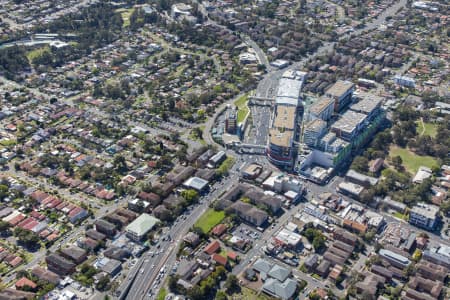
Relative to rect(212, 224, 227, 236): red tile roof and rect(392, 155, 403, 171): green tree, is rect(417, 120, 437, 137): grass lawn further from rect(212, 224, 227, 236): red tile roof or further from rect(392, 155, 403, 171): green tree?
rect(212, 224, 227, 236): red tile roof

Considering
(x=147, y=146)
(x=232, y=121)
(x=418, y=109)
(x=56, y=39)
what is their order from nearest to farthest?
1. (x=147, y=146)
2. (x=232, y=121)
3. (x=418, y=109)
4. (x=56, y=39)

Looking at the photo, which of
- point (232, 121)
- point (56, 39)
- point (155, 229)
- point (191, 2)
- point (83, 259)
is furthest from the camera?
point (191, 2)

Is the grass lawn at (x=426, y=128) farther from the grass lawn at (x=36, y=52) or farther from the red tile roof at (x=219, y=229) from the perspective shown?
the grass lawn at (x=36, y=52)

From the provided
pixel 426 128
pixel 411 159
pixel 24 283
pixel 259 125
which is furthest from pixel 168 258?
pixel 426 128

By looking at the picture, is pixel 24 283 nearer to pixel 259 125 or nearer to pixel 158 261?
pixel 158 261

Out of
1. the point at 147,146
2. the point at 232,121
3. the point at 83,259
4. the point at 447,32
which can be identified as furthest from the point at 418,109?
the point at 83,259

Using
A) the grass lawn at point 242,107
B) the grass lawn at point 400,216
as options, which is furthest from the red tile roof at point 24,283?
the grass lawn at point 400,216

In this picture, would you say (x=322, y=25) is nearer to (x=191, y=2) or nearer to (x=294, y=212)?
(x=191, y=2)
